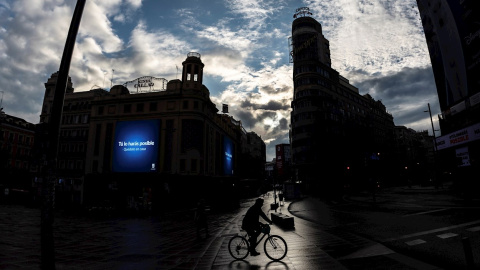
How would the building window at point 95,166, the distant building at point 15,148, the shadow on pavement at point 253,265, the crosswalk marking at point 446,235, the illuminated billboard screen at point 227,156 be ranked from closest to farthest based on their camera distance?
the shadow on pavement at point 253,265 < the crosswalk marking at point 446,235 < the building window at point 95,166 < the distant building at point 15,148 < the illuminated billboard screen at point 227,156

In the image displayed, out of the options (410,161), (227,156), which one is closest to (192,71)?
(227,156)

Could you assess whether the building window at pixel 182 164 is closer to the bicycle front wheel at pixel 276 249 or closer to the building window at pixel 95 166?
the building window at pixel 95 166

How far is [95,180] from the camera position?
36156 mm

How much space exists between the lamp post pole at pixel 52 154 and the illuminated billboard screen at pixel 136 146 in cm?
3032

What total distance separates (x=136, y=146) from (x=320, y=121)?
40470 mm

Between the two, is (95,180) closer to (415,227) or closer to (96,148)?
(96,148)

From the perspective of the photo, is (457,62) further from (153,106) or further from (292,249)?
(153,106)

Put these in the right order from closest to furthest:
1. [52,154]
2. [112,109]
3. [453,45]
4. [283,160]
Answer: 1. [52,154]
2. [453,45]
3. [112,109]
4. [283,160]

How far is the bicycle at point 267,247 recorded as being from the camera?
718 centimetres

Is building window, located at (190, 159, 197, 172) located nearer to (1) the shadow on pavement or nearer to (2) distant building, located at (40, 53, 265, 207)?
(2) distant building, located at (40, 53, 265, 207)

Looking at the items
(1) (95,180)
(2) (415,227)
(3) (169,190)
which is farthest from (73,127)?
(2) (415,227)

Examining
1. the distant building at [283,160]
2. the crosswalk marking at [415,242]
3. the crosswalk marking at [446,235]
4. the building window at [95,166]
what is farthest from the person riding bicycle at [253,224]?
the distant building at [283,160]

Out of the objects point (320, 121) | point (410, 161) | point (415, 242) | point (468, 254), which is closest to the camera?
point (468, 254)

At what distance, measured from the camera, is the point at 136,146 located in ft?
120
